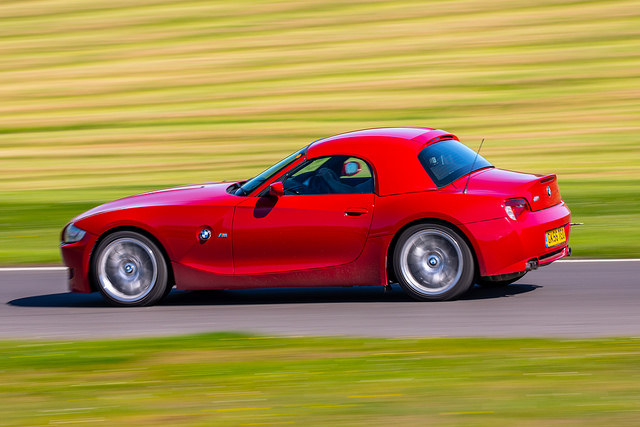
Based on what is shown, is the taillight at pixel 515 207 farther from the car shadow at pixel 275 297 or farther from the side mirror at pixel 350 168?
the side mirror at pixel 350 168

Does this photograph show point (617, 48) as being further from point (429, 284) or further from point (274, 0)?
point (429, 284)

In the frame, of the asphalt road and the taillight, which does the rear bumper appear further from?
the asphalt road

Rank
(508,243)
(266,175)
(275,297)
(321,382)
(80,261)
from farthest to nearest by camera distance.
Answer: (275,297) → (80,261) → (266,175) → (508,243) → (321,382)

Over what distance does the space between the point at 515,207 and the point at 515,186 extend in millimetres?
195

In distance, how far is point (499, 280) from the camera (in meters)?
7.49

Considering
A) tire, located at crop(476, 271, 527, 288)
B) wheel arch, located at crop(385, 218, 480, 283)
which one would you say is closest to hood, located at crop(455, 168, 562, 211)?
wheel arch, located at crop(385, 218, 480, 283)

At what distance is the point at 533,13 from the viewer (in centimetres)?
2469

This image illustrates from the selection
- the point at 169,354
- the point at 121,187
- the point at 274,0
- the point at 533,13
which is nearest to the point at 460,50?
the point at 533,13

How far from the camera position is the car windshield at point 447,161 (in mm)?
7441

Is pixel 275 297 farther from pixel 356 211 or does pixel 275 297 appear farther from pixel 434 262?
pixel 434 262

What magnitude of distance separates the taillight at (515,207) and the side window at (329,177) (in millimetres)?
1133

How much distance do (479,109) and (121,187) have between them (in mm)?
8100

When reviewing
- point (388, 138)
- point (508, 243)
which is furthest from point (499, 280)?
point (388, 138)

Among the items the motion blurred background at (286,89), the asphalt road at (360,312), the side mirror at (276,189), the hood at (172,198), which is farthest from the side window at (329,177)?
the motion blurred background at (286,89)
